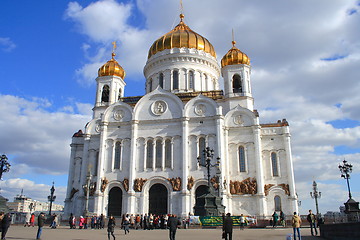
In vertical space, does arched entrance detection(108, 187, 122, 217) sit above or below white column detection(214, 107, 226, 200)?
below

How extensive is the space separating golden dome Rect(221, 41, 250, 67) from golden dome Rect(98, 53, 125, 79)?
12525mm

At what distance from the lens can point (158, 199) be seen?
3022cm

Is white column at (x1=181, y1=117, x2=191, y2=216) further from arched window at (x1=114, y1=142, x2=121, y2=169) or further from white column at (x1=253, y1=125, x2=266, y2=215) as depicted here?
Answer: arched window at (x1=114, y1=142, x2=121, y2=169)

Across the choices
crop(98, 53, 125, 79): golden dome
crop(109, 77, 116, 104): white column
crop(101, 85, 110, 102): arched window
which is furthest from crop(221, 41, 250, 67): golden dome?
crop(101, 85, 110, 102): arched window

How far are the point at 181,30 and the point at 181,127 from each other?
621 inches

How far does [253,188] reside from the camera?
29422 millimetres

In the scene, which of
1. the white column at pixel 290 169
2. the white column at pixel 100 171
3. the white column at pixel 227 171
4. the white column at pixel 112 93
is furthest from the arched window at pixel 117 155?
the white column at pixel 290 169

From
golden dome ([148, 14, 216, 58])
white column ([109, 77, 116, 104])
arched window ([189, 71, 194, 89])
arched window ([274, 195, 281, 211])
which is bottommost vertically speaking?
arched window ([274, 195, 281, 211])

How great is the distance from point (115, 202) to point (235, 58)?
1961cm

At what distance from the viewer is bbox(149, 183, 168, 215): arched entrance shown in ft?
98.4

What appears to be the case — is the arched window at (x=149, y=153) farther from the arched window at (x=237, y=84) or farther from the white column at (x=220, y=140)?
the arched window at (x=237, y=84)

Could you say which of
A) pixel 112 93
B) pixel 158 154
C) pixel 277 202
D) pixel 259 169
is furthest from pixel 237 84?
pixel 112 93

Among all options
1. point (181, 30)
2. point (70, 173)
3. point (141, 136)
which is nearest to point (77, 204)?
point (70, 173)

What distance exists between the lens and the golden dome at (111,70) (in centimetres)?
3756
